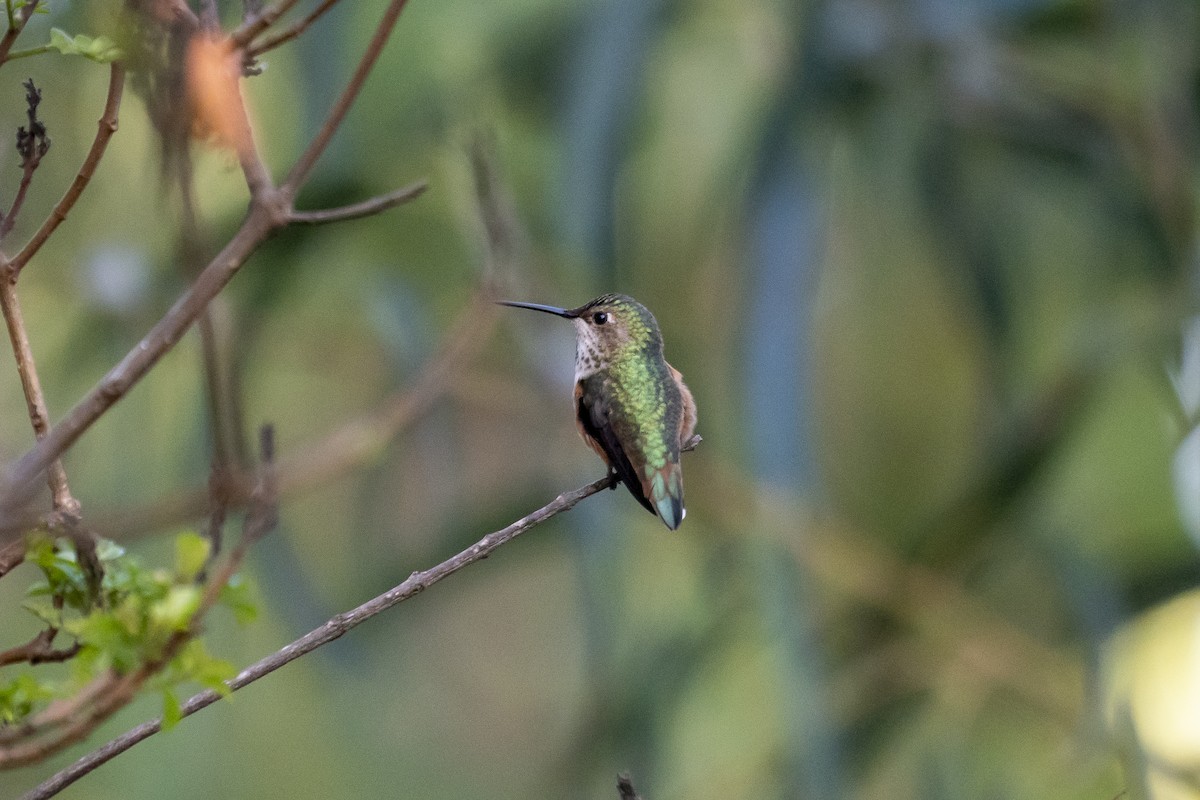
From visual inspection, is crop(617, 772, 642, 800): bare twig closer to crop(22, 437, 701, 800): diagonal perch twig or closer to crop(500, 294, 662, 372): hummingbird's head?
crop(22, 437, 701, 800): diagonal perch twig

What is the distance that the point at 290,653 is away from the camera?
771 millimetres

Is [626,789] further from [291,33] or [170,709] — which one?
[291,33]

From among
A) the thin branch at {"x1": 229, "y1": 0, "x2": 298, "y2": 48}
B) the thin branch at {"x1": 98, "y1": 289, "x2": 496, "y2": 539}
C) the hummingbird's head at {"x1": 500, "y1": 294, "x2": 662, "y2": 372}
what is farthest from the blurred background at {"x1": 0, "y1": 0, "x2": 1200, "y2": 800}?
the thin branch at {"x1": 229, "y1": 0, "x2": 298, "y2": 48}

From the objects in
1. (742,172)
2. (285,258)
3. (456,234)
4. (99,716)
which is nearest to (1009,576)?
(742,172)

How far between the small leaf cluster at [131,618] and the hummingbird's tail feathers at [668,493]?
736 mm

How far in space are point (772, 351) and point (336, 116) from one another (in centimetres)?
197

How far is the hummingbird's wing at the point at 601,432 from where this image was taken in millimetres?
1454

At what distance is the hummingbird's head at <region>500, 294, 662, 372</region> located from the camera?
1761mm

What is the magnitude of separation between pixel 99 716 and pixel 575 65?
2.63 meters

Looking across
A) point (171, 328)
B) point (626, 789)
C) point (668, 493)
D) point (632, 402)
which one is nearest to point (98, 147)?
point (171, 328)

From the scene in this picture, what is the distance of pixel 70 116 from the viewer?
11.0 ft

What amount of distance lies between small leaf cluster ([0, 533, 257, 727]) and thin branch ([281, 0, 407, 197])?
0.18 m

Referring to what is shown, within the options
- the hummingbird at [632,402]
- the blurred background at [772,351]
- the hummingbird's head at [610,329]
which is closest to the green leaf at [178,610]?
the hummingbird at [632,402]

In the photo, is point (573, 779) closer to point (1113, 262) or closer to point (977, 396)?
point (977, 396)
